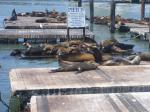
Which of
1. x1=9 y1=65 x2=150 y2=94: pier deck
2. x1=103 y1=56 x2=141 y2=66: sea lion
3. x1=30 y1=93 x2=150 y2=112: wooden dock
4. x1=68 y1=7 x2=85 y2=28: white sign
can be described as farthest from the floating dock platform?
x1=68 y1=7 x2=85 y2=28: white sign

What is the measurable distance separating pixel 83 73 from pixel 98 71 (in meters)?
0.55

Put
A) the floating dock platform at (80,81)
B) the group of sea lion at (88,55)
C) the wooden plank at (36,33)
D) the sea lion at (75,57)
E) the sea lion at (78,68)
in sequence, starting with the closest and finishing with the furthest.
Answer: the floating dock platform at (80,81) → the sea lion at (78,68) → the group of sea lion at (88,55) → the sea lion at (75,57) → the wooden plank at (36,33)

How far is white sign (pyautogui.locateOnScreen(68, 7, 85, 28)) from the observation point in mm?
22266

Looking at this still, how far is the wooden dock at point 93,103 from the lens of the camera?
9961 millimetres

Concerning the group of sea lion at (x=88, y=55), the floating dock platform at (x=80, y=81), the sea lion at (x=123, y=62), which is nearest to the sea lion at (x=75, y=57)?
the group of sea lion at (x=88, y=55)

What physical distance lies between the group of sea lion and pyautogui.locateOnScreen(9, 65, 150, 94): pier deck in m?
0.52

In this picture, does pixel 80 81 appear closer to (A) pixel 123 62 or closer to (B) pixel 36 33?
(A) pixel 123 62

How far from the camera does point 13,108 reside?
1276 cm

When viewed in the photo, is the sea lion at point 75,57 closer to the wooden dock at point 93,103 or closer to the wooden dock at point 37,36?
the wooden dock at point 93,103

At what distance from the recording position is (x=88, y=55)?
58.4ft

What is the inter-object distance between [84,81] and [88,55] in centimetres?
461

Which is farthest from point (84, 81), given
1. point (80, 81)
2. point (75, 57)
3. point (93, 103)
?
point (75, 57)

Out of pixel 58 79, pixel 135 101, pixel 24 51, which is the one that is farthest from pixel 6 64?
pixel 135 101

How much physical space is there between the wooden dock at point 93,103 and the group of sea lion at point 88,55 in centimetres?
393
